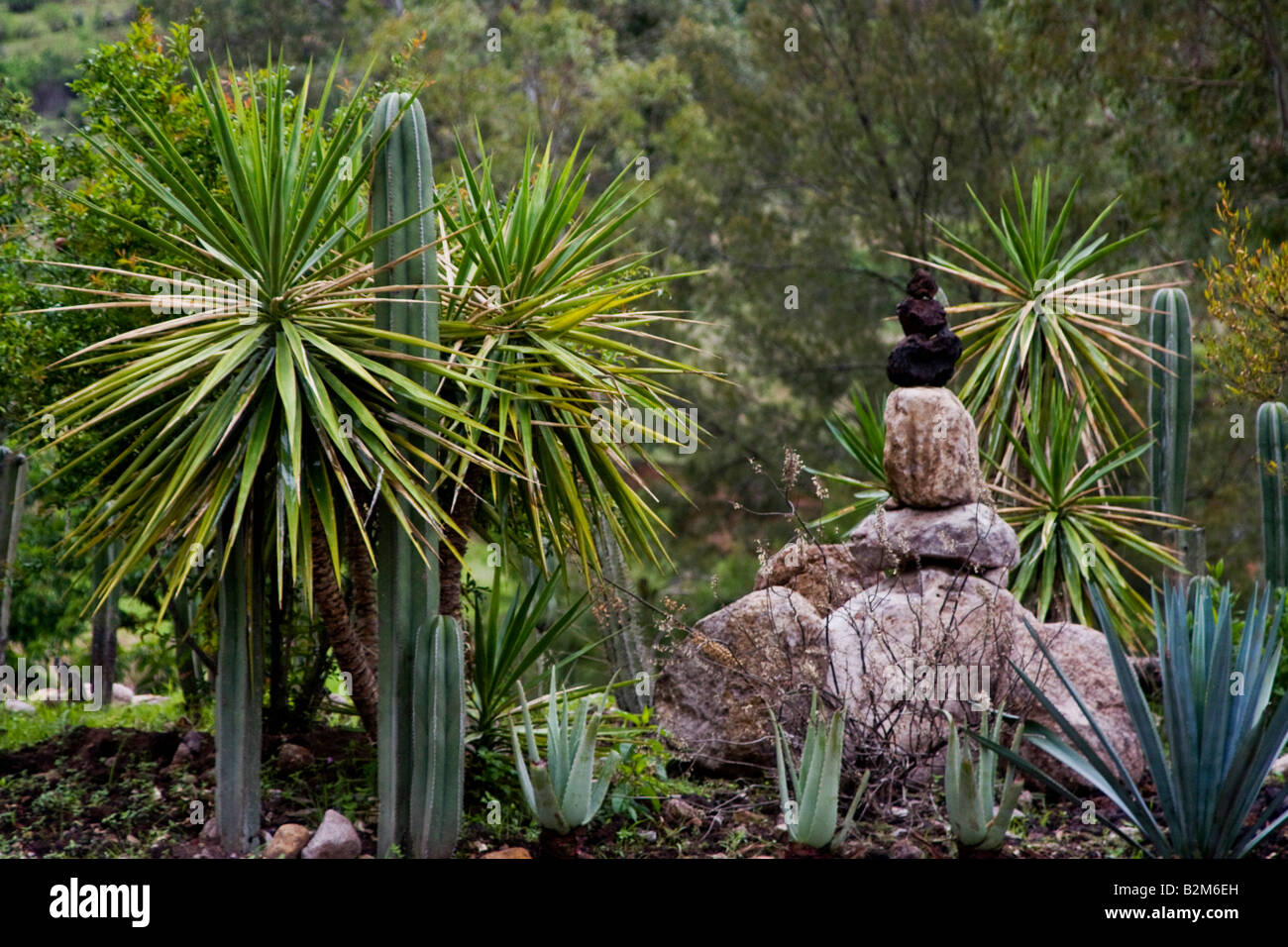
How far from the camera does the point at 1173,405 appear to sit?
28.3 ft

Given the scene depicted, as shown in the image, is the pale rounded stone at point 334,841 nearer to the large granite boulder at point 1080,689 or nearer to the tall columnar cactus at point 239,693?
the tall columnar cactus at point 239,693

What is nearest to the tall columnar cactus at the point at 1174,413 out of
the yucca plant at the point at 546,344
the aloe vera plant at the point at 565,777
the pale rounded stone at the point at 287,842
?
the yucca plant at the point at 546,344

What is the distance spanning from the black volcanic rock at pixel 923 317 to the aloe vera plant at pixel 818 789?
2764 millimetres

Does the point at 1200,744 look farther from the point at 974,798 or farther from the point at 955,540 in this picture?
the point at 955,540

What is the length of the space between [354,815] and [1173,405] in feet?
20.1

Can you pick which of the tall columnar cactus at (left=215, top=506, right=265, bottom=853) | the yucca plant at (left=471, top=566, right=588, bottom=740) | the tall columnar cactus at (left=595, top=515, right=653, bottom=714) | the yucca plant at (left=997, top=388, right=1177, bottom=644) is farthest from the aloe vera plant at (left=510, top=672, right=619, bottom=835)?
the yucca plant at (left=997, top=388, right=1177, bottom=644)

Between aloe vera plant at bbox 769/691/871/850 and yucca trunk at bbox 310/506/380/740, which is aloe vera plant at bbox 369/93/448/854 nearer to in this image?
yucca trunk at bbox 310/506/380/740

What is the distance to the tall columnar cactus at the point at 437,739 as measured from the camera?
16.0ft

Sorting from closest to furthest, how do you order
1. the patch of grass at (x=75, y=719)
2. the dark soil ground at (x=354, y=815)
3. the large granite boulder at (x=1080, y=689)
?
the dark soil ground at (x=354, y=815)
the large granite boulder at (x=1080, y=689)
the patch of grass at (x=75, y=719)

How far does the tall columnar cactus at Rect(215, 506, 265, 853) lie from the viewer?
515 centimetres

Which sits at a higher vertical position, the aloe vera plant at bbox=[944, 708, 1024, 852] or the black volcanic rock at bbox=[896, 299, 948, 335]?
the black volcanic rock at bbox=[896, 299, 948, 335]

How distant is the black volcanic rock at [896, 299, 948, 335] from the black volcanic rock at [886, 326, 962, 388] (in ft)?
0.11

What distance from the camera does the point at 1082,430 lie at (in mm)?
8398
